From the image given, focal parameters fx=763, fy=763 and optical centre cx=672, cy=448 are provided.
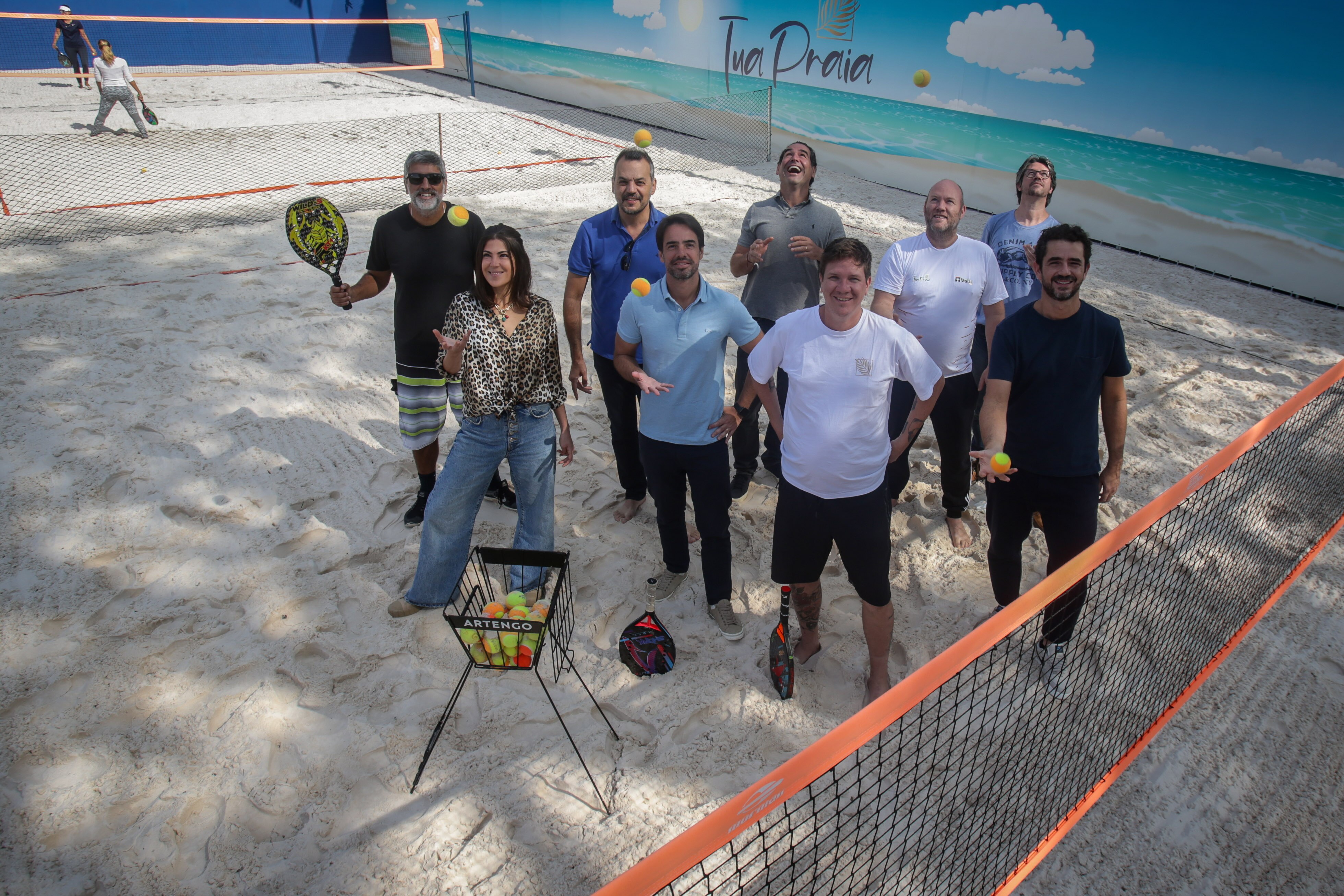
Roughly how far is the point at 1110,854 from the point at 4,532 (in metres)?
5.90

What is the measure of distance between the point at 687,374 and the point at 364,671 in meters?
2.10

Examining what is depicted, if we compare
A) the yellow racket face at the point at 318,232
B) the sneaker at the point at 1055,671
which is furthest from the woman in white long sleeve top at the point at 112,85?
the sneaker at the point at 1055,671

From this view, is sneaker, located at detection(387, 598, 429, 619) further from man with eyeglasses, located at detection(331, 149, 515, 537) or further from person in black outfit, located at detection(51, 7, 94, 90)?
person in black outfit, located at detection(51, 7, 94, 90)

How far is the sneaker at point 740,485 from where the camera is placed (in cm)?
500

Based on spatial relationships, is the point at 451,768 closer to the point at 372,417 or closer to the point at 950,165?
the point at 372,417

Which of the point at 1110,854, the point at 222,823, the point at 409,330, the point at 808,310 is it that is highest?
the point at 808,310

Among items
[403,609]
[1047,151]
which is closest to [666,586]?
[403,609]

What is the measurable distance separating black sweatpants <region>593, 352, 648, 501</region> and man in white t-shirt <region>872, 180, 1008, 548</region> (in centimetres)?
144

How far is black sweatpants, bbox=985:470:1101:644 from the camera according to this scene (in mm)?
3303

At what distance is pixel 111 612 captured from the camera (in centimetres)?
398

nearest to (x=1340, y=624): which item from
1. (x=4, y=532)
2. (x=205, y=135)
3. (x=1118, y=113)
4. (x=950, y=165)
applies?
(x=4, y=532)

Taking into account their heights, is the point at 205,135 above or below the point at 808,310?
below

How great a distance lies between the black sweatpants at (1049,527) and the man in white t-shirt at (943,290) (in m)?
0.55

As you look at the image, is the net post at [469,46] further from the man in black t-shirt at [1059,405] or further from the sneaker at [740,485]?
the man in black t-shirt at [1059,405]
